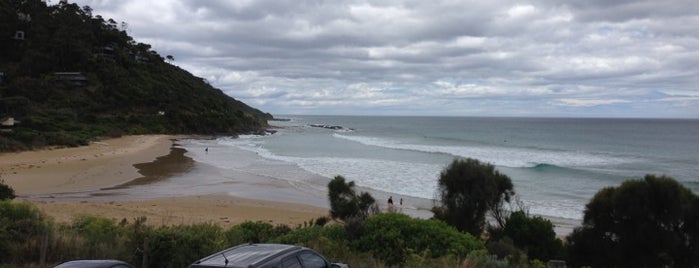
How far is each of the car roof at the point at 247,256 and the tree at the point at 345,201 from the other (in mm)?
11192

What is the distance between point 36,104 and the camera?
226 feet

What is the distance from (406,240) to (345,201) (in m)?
7.11

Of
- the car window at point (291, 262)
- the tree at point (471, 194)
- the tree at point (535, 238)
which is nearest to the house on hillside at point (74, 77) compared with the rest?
the tree at point (471, 194)

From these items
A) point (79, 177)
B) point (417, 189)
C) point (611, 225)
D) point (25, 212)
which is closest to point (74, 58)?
point (79, 177)

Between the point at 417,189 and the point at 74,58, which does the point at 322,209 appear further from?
the point at 74,58

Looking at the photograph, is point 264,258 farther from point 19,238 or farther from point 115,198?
point 115,198

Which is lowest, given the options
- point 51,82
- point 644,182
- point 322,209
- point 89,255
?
point 322,209

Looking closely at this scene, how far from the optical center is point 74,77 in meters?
81.8

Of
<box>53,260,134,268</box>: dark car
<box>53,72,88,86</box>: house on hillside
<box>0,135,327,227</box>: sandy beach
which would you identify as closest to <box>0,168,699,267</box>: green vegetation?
<box>53,260,134,268</box>: dark car

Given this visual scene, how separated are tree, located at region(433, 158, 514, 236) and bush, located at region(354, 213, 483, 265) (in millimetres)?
5704

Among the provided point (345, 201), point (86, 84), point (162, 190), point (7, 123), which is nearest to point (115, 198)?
point (162, 190)

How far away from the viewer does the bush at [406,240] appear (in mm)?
10898

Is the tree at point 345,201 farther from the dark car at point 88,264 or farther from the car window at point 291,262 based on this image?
the dark car at point 88,264

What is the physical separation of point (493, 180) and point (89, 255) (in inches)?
507
